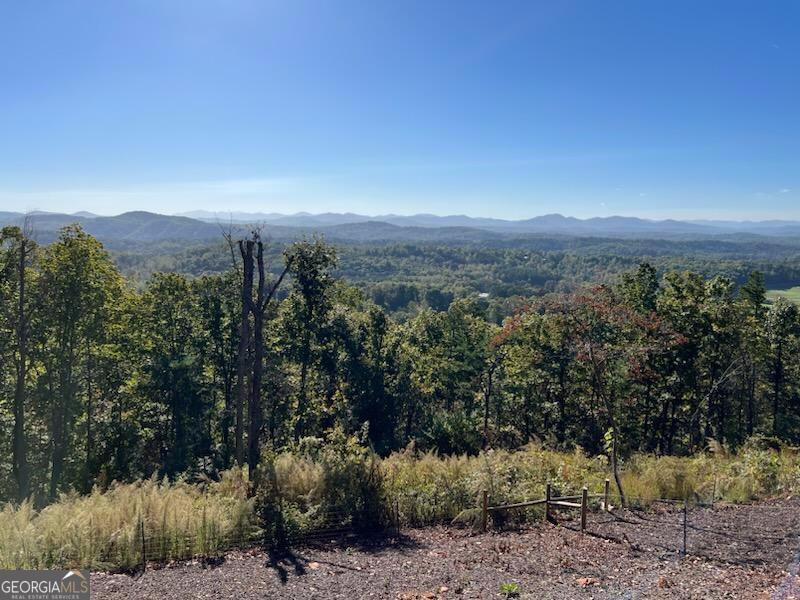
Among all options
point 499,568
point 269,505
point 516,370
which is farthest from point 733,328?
point 269,505

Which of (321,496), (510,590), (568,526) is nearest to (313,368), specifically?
(321,496)

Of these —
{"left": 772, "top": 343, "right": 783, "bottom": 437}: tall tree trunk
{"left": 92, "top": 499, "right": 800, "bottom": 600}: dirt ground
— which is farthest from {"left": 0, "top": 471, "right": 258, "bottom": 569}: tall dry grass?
{"left": 772, "top": 343, "right": 783, "bottom": 437}: tall tree trunk

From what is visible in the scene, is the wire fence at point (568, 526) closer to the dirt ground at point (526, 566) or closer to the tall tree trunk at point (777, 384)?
the dirt ground at point (526, 566)

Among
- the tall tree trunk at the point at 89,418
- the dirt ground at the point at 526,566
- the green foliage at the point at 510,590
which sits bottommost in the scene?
the tall tree trunk at the point at 89,418

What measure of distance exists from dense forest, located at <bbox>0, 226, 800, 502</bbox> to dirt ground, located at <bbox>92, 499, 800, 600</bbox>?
4.95m

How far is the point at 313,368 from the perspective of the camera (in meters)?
23.6

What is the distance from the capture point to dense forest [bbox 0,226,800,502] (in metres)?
17.2

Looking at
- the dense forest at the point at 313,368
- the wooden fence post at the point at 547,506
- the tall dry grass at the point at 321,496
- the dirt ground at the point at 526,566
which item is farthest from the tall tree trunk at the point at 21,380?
the wooden fence post at the point at 547,506

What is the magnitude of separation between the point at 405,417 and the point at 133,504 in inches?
796

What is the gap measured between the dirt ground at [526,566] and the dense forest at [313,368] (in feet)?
16.2

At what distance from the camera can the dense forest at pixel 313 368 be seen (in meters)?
17.2

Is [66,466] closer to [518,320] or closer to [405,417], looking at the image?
[405,417]

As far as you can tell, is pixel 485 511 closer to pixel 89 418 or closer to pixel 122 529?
pixel 122 529

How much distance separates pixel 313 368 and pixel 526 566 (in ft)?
54.0
